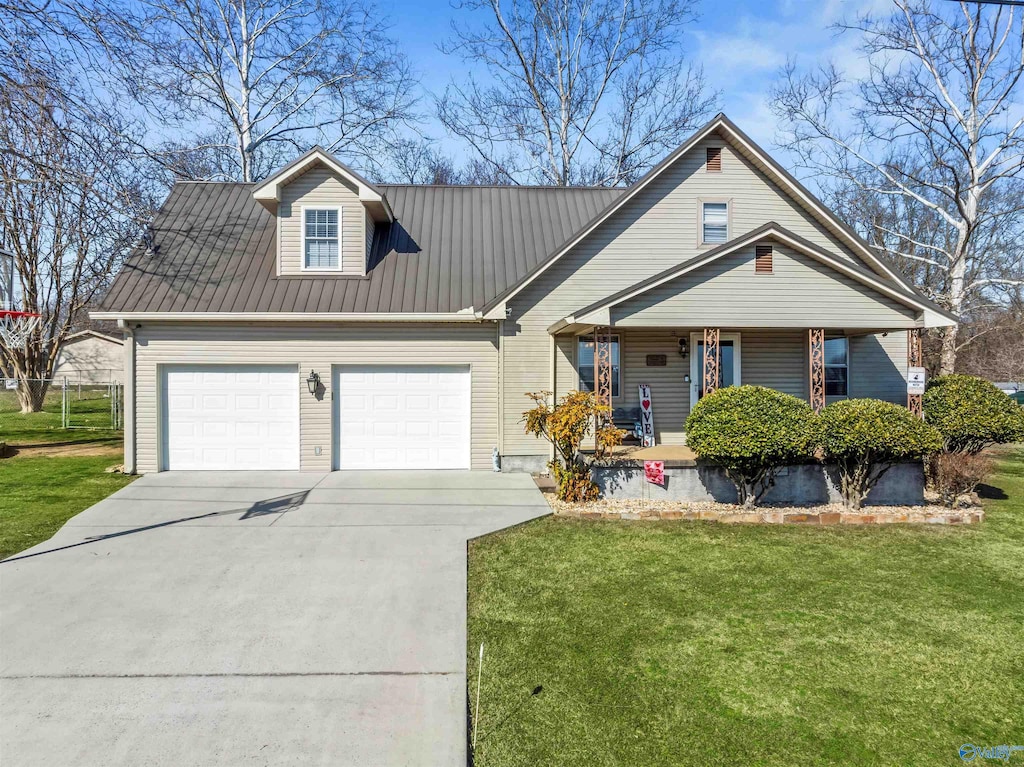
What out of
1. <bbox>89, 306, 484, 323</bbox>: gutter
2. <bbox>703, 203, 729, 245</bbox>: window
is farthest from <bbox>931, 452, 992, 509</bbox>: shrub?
<bbox>89, 306, 484, 323</bbox>: gutter

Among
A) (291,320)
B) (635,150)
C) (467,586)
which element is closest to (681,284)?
(467,586)

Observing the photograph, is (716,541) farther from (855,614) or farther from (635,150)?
(635,150)

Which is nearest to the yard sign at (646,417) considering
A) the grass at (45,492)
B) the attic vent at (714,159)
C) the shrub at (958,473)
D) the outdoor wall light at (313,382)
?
the shrub at (958,473)

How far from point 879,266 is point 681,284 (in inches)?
194

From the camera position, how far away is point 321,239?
11656 millimetres

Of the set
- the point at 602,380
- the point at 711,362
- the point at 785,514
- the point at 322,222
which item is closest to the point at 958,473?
the point at 785,514

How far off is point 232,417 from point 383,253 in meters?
4.59

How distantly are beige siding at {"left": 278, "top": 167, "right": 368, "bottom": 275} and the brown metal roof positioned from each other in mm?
320

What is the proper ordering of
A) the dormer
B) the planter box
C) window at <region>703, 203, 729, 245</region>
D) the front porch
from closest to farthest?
the planter box < the front porch < the dormer < window at <region>703, 203, 729, 245</region>

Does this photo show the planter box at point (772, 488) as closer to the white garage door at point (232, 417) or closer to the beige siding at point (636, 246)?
the beige siding at point (636, 246)

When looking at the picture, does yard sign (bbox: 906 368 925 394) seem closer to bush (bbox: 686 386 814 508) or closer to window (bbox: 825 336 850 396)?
bush (bbox: 686 386 814 508)

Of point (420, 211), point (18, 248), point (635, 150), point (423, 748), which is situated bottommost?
point (423, 748)

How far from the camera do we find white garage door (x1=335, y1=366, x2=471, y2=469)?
11.2 m

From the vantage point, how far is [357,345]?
1102 centimetres
